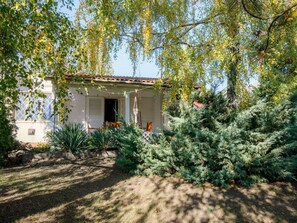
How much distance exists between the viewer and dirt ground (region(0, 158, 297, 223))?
14.5 feet

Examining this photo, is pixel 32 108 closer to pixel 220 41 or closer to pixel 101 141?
pixel 220 41

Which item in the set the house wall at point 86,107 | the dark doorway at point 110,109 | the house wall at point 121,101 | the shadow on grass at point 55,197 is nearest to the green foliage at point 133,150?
the shadow on grass at point 55,197

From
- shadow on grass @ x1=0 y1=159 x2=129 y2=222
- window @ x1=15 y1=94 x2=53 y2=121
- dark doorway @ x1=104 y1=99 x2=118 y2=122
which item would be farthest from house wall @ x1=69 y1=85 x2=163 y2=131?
shadow on grass @ x1=0 y1=159 x2=129 y2=222

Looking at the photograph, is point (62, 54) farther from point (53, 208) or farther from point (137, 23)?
point (137, 23)

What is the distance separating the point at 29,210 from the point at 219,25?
636 cm

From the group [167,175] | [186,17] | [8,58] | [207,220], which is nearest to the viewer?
[8,58]

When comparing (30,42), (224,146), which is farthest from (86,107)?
(30,42)

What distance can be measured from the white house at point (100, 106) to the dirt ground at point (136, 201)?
547 cm

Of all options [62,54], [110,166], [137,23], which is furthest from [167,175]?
[137,23]

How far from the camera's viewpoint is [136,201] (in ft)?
16.8

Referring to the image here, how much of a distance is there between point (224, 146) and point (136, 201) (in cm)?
232

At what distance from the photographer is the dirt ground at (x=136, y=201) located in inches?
174

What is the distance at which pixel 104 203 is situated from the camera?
5.06 metres

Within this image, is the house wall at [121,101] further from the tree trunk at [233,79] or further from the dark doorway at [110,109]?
the tree trunk at [233,79]
